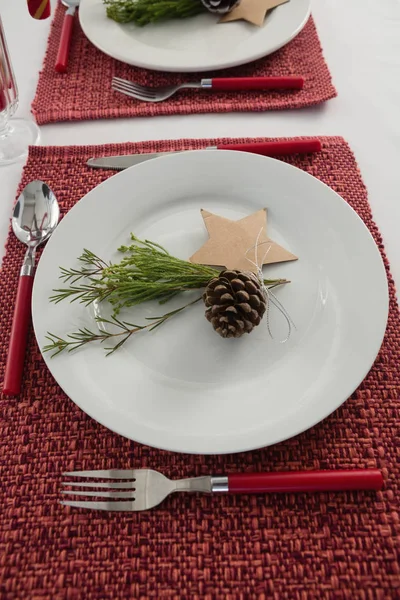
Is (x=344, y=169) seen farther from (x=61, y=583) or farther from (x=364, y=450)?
(x=61, y=583)

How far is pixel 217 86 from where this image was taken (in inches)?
40.2

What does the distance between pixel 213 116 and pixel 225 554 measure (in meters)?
0.80

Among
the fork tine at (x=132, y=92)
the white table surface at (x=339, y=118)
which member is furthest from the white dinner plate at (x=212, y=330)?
the fork tine at (x=132, y=92)

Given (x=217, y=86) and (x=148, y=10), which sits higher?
(x=148, y=10)

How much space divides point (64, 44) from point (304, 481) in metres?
1.02

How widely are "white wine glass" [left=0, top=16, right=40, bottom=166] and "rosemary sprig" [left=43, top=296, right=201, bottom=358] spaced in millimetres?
467

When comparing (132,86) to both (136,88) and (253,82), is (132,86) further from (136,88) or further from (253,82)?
(253,82)

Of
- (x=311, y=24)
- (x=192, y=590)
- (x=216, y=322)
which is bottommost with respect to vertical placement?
(x=192, y=590)

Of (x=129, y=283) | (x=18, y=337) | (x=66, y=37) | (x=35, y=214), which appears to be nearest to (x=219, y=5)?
(x=66, y=37)

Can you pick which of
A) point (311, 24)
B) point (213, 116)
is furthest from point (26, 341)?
point (311, 24)

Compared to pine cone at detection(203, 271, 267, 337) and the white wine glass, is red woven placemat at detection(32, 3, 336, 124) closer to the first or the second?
the white wine glass

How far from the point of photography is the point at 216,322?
655 mm

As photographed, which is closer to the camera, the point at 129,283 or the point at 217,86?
the point at 129,283

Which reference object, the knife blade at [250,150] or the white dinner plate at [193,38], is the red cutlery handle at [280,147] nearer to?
the knife blade at [250,150]
